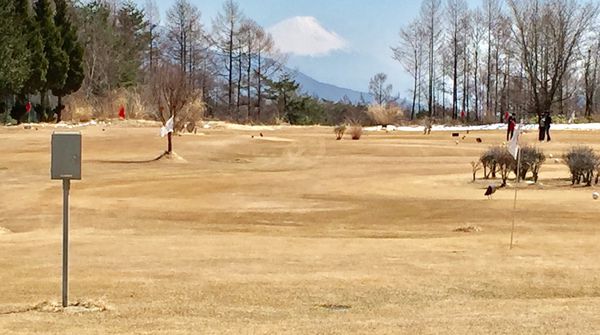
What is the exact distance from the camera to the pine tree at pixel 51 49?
198 feet

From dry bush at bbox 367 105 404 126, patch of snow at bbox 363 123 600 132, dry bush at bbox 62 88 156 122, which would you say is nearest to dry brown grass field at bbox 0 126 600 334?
patch of snow at bbox 363 123 600 132

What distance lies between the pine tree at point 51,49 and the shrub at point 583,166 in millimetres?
42844

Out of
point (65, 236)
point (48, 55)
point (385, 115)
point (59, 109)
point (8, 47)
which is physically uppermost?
point (48, 55)

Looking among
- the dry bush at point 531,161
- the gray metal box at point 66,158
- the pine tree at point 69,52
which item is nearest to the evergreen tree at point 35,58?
the pine tree at point 69,52

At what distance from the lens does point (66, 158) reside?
8.26 meters

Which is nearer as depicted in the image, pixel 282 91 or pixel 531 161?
pixel 531 161

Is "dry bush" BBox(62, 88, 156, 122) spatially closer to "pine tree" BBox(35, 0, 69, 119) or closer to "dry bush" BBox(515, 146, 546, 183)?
"pine tree" BBox(35, 0, 69, 119)

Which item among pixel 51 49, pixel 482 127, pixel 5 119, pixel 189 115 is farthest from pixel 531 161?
pixel 51 49

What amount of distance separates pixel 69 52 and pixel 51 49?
4.61 meters

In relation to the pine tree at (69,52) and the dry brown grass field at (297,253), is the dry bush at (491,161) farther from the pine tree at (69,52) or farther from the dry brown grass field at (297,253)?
the pine tree at (69,52)

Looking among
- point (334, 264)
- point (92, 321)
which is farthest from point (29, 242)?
point (92, 321)

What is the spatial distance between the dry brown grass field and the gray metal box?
136 centimetres

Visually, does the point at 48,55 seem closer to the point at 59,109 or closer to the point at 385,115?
the point at 59,109

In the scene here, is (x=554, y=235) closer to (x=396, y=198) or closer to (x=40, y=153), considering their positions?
A: (x=396, y=198)
